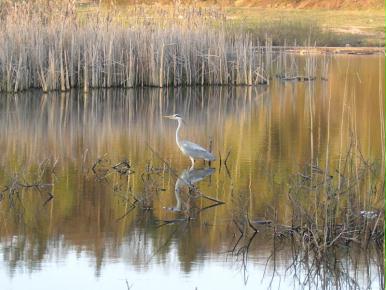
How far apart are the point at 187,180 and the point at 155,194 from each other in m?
0.63

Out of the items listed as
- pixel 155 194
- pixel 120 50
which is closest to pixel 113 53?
pixel 120 50

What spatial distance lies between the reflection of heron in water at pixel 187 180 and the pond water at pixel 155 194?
0.08 ft

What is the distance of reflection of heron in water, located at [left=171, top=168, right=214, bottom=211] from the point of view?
8521 mm

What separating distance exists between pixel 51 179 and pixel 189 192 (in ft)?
5.54

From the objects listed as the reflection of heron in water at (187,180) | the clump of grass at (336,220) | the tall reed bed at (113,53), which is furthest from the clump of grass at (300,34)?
the clump of grass at (336,220)

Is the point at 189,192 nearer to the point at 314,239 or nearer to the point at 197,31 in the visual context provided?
the point at 314,239

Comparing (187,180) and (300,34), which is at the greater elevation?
(300,34)

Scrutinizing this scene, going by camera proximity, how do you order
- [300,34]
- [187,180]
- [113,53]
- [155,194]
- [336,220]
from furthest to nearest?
1. [300,34]
2. [113,53]
3. [187,180]
4. [155,194]
5. [336,220]

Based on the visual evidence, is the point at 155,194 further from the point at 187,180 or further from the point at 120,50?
the point at 120,50

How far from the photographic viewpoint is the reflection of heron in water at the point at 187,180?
8521mm

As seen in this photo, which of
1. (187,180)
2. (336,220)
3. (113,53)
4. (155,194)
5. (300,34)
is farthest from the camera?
(300,34)

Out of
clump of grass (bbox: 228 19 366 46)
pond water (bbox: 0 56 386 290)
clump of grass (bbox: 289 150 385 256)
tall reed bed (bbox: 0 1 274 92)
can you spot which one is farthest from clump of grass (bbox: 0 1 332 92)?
clump of grass (bbox: 289 150 385 256)

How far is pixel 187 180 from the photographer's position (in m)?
9.38

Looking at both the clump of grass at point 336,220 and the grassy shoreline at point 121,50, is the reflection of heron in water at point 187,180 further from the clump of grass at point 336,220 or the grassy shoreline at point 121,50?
the grassy shoreline at point 121,50
